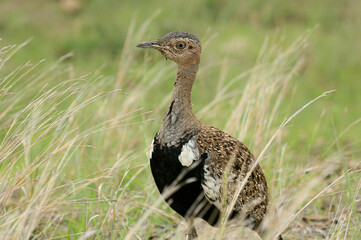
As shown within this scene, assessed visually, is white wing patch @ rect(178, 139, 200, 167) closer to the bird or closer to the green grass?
the bird

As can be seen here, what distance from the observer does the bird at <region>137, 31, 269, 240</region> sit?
10.4ft

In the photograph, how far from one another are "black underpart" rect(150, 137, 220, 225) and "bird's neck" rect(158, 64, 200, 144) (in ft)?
0.21

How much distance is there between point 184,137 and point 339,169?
1970 millimetres

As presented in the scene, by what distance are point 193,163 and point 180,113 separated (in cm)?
32

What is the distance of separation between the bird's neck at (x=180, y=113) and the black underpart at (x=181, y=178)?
0.21 feet

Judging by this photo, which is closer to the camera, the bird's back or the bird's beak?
the bird's back

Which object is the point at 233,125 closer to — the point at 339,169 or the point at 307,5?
the point at 339,169

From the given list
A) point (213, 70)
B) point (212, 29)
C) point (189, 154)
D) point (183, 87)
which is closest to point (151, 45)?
point (183, 87)

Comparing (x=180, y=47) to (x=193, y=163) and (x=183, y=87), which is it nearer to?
(x=183, y=87)

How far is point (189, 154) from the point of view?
3193 mm

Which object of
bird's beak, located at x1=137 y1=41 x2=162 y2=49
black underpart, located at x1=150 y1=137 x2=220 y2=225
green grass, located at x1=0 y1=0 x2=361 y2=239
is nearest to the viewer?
black underpart, located at x1=150 y1=137 x2=220 y2=225

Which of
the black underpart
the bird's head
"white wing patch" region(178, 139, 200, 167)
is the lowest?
the black underpart

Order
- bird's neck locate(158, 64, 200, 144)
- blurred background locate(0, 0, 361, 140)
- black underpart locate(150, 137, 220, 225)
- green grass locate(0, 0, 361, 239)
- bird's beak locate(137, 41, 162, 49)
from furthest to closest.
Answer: blurred background locate(0, 0, 361, 140), green grass locate(0, 0, 361, 239), bird's beak locate(137, 41, 162, 49), bird's neck locate(158, 64, 200, 144), black underpart locate(150, 137, 220, 225)

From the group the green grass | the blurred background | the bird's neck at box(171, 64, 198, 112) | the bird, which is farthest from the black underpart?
the blurred background
